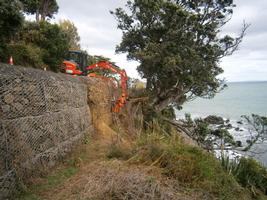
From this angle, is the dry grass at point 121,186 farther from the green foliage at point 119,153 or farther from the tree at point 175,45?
the tree at point 175,45

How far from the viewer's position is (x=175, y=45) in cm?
1684

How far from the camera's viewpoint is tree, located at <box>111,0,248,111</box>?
16781 millimetres

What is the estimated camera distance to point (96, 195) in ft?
16.1

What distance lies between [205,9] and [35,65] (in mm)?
10798

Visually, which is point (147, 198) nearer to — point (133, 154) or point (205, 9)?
point (133, 154)

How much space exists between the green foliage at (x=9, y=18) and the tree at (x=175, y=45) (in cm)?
826

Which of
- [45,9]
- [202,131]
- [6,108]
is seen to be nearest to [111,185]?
[6,108]

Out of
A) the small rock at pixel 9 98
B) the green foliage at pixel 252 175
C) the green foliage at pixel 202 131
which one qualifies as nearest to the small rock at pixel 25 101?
the small rock at pixel 9 98

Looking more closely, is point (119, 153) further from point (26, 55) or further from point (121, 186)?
point (26, 55)

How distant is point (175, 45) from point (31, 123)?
12.1 metres

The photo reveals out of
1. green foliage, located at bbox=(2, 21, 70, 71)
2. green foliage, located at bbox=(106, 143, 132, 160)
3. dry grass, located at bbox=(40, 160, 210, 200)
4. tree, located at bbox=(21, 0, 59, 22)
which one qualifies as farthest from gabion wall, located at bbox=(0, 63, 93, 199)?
tree, located at bbox=(21, 0, 59, 22)

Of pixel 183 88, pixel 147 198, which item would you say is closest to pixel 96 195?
pixel 147 198

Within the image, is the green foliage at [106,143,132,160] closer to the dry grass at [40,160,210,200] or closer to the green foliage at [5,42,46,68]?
the dry grass at [40,160,210,200]

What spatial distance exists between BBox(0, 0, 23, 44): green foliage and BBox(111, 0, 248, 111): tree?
8264 millimetres
